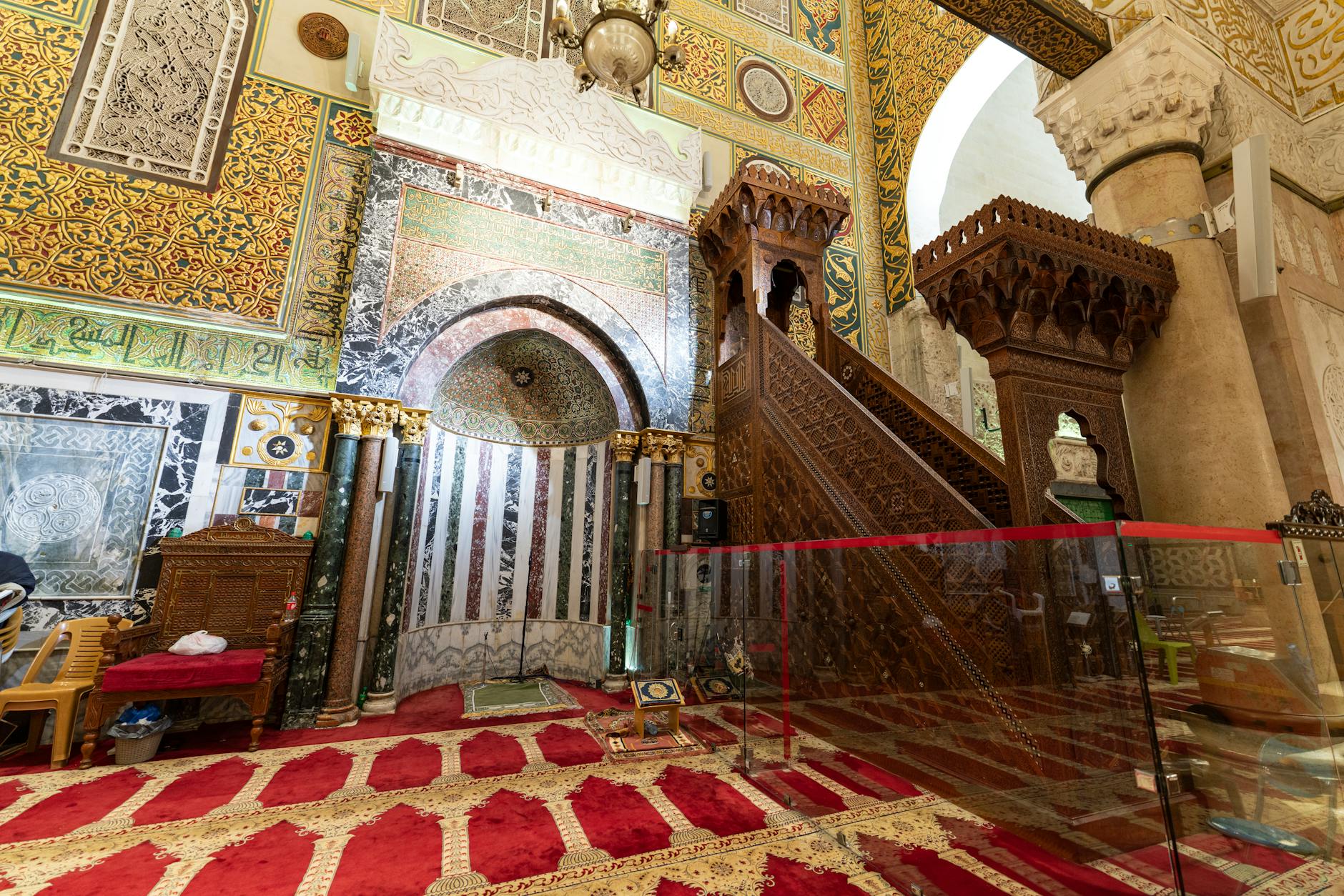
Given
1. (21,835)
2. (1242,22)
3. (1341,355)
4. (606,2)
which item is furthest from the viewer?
(1242,22)

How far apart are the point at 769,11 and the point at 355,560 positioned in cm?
866

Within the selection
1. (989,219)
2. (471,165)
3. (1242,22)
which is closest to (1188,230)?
(989,219)

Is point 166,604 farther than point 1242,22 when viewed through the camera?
No

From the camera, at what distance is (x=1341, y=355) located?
12.9ft

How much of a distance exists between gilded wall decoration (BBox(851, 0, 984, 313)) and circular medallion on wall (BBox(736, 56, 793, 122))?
1.43 meters

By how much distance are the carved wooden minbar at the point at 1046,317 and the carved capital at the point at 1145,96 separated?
3.53ft

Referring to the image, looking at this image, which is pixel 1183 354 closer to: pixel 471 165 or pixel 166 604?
pixel 471 165

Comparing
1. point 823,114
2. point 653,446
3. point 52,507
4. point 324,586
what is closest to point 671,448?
point 653,446

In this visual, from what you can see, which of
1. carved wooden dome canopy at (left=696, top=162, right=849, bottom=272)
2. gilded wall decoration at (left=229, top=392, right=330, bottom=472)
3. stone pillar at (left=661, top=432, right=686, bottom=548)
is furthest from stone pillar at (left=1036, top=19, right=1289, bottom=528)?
gilded wall decoration at (left=229, top=392, right=330, bottom=472)

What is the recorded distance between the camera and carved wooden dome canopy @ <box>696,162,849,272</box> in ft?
17.6

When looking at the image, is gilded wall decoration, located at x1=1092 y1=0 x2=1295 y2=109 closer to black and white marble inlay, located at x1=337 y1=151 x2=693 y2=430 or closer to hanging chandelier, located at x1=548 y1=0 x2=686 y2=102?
hanging chandelier, located at x1=548 y1=0 x2=686 y2=102

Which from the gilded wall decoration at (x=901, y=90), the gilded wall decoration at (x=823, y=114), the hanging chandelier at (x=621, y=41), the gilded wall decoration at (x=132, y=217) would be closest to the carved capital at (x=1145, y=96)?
the gilded wall decoration at (x=901, y=90)

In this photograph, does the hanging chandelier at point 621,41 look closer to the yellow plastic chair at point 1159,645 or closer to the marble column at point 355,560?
the marble column at point 355,560

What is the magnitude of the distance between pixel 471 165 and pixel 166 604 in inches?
170
